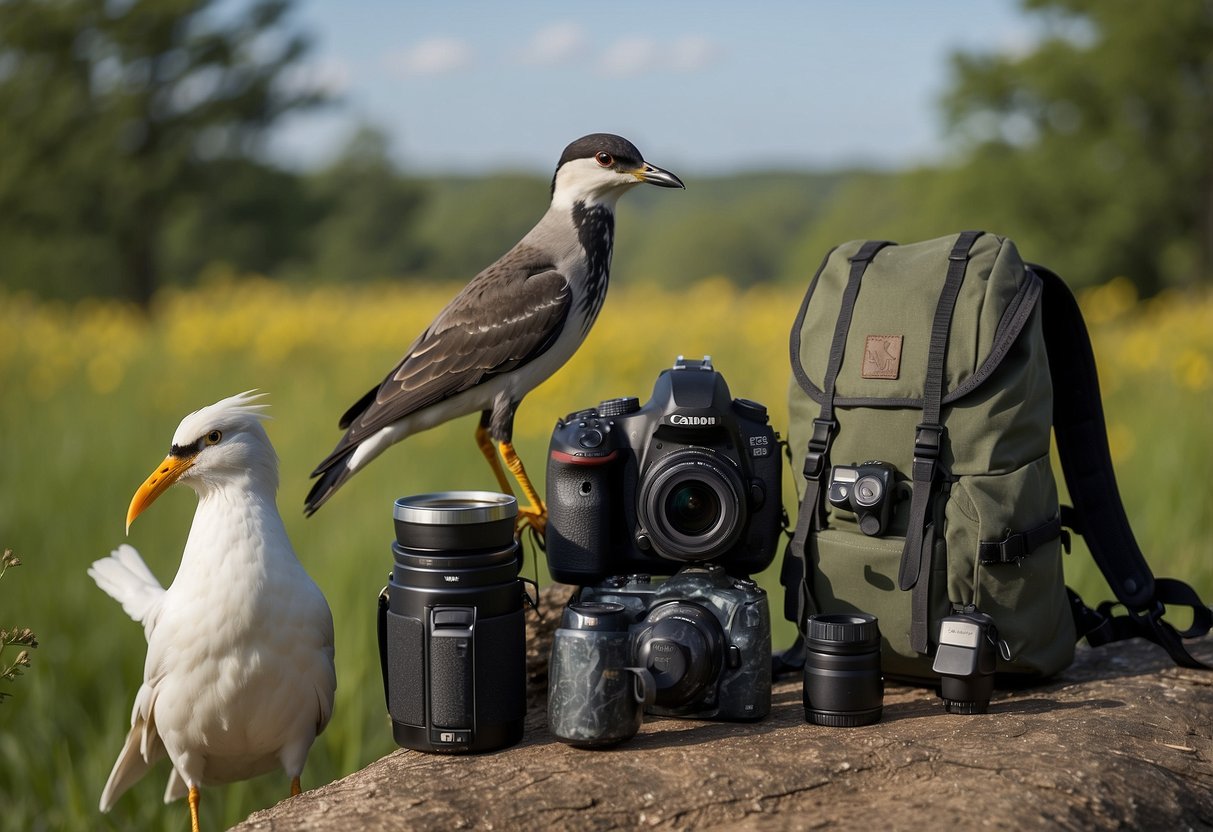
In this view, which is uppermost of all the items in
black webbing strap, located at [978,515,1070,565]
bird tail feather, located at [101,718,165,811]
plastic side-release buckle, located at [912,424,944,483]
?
plastic side-release buckle, located at [912,424,944,483]

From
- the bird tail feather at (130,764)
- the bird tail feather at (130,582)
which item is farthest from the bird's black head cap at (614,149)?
the bird tail feather at (130,764)

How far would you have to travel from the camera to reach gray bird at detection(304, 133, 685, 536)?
342 centimetres

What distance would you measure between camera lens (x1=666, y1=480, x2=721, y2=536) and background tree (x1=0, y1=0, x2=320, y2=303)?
2904cm

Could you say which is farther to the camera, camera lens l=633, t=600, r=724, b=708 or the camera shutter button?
the camera shutter button

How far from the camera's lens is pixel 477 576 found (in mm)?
2701

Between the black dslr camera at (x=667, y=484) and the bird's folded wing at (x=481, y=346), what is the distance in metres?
0.40

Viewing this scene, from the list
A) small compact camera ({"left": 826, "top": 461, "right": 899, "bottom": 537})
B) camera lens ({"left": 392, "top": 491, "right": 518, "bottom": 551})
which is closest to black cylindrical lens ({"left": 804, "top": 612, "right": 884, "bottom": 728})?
small compact camera ({"left": 826, "top": 461, "right": 899, "bottom": 537})

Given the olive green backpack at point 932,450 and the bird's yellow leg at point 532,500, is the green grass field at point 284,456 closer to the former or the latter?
the bird's yellow leg at point 532,500

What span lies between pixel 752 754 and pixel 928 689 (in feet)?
2.84

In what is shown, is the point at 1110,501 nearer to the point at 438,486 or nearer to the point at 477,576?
the point at 477,576

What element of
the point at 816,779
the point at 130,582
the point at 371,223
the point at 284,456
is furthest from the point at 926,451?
the point at 371,223

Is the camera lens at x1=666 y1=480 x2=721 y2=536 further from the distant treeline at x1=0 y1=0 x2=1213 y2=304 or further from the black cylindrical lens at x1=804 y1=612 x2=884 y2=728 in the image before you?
the distant treeline at x1=0 y1=0 x2=1213 y2=304

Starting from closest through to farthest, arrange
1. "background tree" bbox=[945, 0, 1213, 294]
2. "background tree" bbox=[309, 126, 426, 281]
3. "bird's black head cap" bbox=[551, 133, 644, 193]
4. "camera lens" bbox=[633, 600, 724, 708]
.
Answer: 1. "camera lens" bbox=[633, 600, 724, 708]
2. "bird's black head cap" bbox=[551, 133, 644, 193]
3. "background tree" bbox=[945, 0, 1213, 294]
4. "background tree" bbox=[309, 126, 426, 281]

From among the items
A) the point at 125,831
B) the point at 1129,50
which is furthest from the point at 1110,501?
the point at 1129,50
